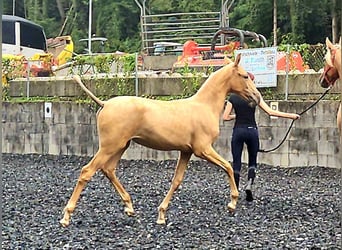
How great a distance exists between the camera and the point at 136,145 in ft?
48.1

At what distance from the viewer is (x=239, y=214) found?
309 inches

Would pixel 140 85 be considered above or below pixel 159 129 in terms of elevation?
above

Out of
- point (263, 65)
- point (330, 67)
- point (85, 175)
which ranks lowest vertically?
point (85, 175)

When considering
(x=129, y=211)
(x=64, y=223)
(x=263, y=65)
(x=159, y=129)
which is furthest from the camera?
(x=263, y=65)

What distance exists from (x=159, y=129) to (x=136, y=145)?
7437 millimetres

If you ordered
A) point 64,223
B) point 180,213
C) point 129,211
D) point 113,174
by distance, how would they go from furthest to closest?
point 180,213, point 129,211, point 113,174, point 64,223

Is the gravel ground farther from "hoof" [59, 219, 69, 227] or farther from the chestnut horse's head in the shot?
the chestnut horse's head

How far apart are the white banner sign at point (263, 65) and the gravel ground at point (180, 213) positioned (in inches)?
77.4

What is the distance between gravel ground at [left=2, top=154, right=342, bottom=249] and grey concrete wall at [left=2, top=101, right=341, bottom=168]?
344mm

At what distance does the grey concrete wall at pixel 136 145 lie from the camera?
1256cm

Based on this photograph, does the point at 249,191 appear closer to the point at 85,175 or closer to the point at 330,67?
the point at 330,67

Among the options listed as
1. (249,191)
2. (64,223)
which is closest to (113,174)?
(64,223)

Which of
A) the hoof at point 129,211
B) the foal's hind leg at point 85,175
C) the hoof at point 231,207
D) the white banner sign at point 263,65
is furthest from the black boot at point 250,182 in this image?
the white banner sign at point 263,65

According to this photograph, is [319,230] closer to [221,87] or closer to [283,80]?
[221,87]
